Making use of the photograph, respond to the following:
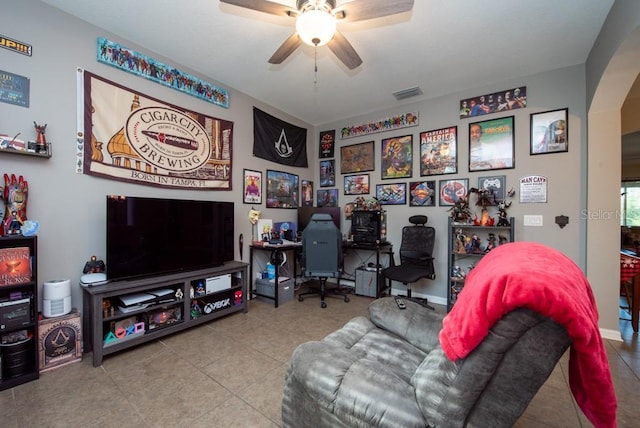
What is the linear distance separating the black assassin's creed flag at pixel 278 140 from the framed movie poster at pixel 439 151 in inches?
80.9

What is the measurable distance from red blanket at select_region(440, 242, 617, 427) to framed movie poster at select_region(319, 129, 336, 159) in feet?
13.7

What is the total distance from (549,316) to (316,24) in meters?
2.04

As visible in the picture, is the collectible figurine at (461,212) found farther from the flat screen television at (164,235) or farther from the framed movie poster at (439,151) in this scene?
the flat screen television at (164,235)

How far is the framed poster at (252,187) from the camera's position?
376cm

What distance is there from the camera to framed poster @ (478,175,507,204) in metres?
3.30

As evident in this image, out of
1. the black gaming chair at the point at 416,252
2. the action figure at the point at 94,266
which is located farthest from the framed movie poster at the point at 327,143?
the action figure at the point at 94,266

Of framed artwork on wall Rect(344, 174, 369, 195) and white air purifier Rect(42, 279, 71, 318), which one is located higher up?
framed artwork on wall Rect(344, 174, 369, 195)

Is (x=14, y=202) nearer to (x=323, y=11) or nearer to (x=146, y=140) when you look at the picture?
(x=146, y=140)

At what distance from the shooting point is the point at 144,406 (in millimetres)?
1663

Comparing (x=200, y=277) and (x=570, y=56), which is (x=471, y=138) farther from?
(x=200, y=277)

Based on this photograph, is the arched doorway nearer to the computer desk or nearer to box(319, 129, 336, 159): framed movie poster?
the computer desk

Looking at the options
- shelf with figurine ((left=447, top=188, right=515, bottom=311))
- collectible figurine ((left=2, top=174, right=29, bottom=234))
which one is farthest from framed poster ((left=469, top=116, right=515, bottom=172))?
collectible figurine ((left=2, top=174, right=29, bottom=234))

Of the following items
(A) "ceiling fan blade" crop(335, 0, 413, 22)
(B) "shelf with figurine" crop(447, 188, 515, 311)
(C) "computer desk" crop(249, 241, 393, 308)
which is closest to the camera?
(A) "ceiling fan blade" crop(335, 0, 413, 22)

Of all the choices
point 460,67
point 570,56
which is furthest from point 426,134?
point 570,56
